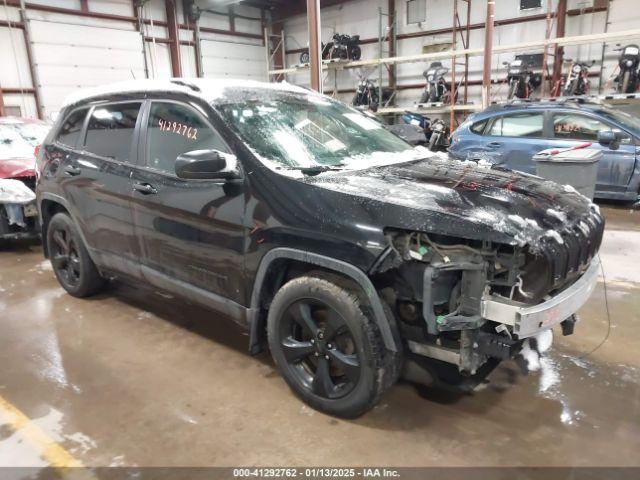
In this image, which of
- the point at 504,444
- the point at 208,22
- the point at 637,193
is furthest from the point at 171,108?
the point at 208,22

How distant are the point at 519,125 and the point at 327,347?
21.7 ft

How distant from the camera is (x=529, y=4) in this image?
41.8ft

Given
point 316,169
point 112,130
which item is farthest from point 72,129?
point 316,169

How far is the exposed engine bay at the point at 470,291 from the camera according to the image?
203 centimetres

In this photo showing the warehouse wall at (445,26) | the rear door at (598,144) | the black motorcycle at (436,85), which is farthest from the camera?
the black motorcycle at (436,85)

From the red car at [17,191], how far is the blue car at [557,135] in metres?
5.51

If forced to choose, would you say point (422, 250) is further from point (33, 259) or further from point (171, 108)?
point (33, 259)

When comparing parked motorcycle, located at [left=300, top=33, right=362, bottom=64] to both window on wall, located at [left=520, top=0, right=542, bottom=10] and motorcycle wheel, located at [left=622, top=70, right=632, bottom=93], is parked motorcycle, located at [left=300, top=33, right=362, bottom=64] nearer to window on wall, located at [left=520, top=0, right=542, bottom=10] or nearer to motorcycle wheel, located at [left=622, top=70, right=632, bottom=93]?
window on wall, located at [left=520, top=0, right=542, bottom=10]

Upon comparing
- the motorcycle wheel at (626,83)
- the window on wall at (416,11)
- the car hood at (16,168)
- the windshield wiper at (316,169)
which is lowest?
the car hood at (16,168)

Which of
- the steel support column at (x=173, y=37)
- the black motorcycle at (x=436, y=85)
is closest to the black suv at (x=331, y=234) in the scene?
the black motorcycle at (x=436, y=85)

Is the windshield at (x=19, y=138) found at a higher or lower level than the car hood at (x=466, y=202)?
higher

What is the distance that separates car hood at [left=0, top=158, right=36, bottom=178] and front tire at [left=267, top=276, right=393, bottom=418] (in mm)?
4878

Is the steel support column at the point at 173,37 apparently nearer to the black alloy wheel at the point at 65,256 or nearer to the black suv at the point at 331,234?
the black alloy wheel at the point at 65,256

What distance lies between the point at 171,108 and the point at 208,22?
15136mm
